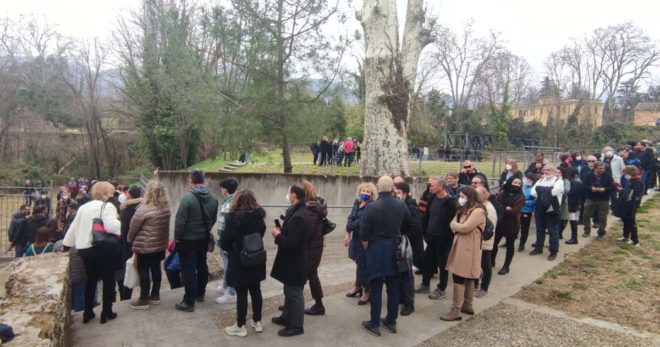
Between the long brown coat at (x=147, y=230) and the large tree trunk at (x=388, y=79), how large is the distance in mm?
7949

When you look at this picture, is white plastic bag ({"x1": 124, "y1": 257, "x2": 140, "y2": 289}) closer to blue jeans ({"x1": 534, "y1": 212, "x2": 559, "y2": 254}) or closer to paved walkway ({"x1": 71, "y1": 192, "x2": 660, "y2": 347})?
paved walkway ({"x1": 71, "y1": 192, "x2": 660, "y2": 347})

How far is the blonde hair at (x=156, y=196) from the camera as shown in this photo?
4965 millimetres

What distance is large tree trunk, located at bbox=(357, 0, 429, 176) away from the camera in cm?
1134

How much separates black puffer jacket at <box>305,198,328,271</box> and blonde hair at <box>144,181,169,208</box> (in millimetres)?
1793

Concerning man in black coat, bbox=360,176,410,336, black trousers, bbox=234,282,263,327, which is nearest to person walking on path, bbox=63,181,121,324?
black trousers, bbox=234,282,263,327

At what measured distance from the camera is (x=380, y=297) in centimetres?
454

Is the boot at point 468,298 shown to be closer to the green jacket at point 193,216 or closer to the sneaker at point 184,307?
the green jacket at point 193,216

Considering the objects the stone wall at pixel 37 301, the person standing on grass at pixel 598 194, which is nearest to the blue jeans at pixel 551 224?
the person standing on grass at pixel 598 194

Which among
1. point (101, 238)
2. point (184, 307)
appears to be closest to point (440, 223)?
point (184, 307)

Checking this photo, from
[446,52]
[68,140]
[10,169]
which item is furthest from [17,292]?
[446,52]

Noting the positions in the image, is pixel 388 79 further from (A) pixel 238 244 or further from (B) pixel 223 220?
(A) pixel 238 244

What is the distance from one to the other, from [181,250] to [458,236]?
3181mm

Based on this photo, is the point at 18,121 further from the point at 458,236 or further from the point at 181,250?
the point at 458,236

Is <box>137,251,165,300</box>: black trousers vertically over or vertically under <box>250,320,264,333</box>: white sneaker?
over
